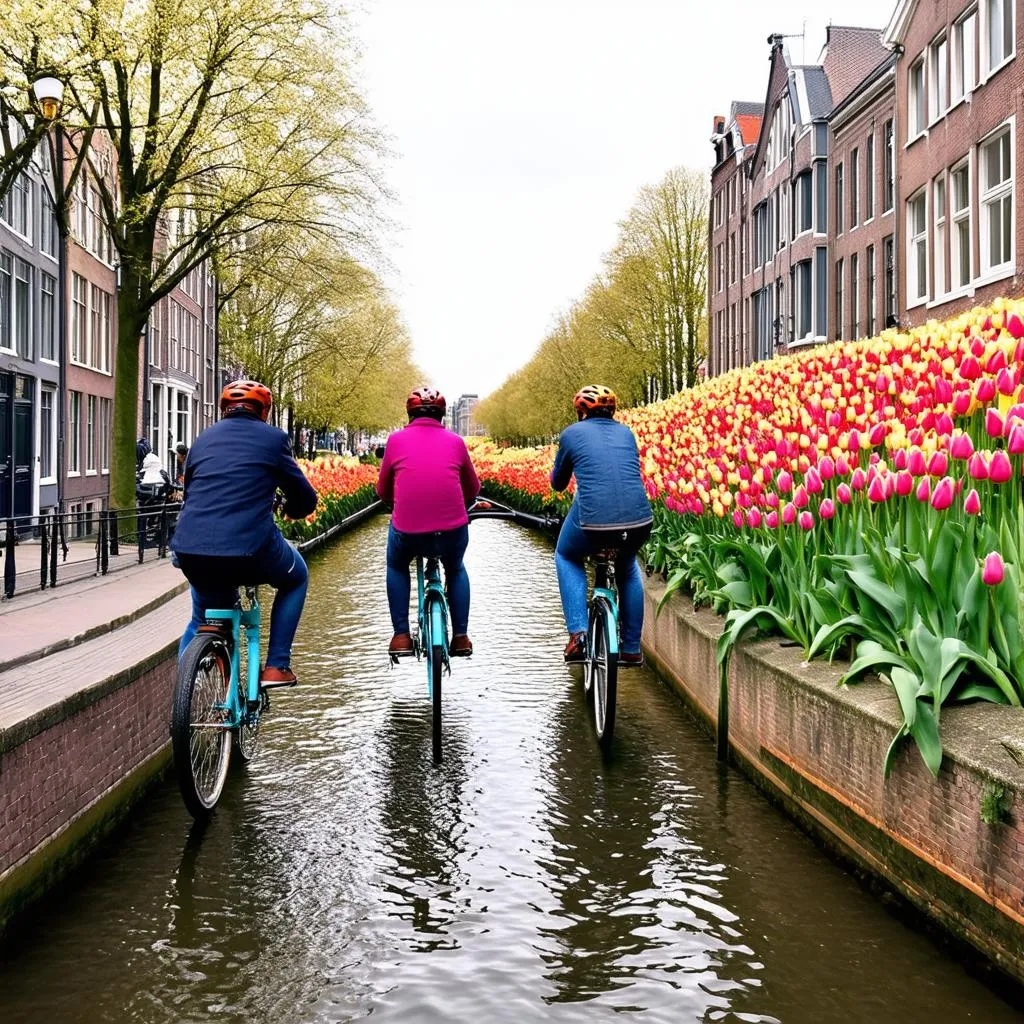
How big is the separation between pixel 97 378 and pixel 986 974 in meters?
32.0

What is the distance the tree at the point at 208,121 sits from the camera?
19828 mm

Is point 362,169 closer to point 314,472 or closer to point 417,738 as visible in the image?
point 314,472

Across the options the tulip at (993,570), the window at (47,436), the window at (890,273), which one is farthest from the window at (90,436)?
the tulip at (993,570)

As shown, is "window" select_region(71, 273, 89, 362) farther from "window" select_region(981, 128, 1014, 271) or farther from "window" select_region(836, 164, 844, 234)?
"window" select_region(836, 164, 844, 234)

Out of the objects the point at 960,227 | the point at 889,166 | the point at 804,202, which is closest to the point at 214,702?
the point at 960,227

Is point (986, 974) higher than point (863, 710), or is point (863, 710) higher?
point (863, 710)

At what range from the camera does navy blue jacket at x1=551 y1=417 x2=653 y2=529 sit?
7.86m

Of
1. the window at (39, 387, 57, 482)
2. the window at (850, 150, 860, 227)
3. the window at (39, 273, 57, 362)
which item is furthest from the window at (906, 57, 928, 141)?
the window at (39, 387, 57, 482)

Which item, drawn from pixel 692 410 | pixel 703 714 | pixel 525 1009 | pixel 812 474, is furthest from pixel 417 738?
pixel 692 410

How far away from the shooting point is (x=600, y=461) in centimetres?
790

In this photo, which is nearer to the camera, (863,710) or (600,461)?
(863,710)

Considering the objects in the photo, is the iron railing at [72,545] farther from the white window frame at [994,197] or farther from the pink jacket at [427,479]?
the white window frame at [994,197]

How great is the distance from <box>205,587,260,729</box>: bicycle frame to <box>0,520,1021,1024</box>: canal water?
1.40 feet

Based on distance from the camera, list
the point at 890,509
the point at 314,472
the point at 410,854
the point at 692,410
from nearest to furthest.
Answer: the point at 410,854 < the point at 890,509 < the point at 692,410 < the point at 314,472
